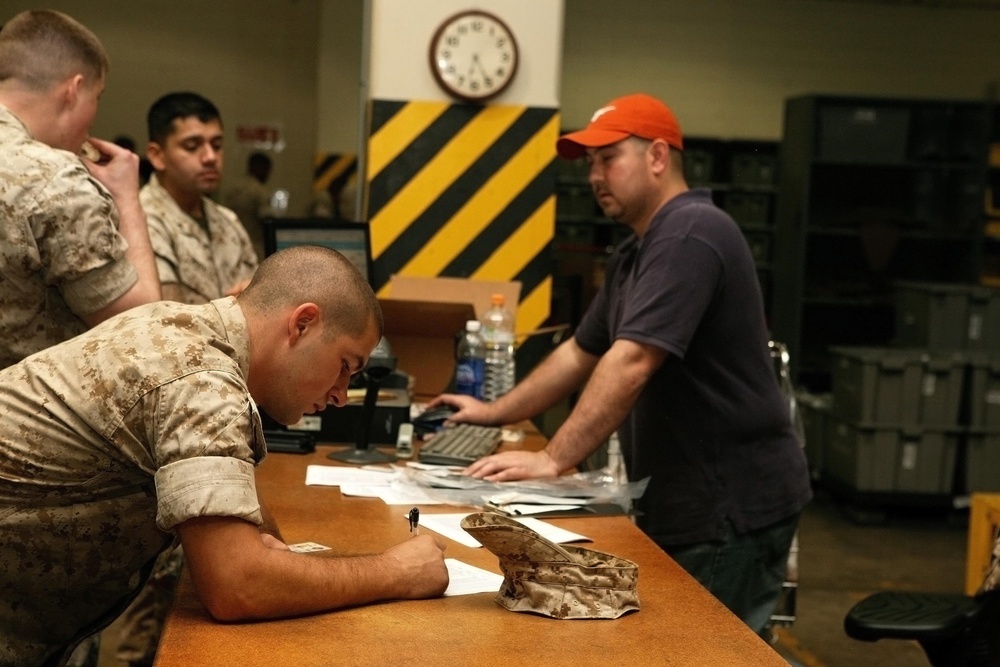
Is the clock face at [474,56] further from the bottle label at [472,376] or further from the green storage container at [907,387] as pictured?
the green storage container at [907,387]

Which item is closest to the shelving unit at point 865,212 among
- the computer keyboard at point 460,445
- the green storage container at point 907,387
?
the green storage container at point 907,387

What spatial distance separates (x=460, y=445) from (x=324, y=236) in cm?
106

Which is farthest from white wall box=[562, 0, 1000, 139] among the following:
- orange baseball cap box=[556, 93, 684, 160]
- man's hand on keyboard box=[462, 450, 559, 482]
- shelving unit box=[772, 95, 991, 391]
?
man's hand on keyboard box=[462, 450, 559, 482]

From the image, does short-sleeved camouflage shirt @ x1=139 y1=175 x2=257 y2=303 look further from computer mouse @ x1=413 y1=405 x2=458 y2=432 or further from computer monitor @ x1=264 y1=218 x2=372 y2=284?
computer mouse @ x1=413 y1=405 x2=458 y2=432

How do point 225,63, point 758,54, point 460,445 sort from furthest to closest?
point 225,63 < point 758,54 < point 460,445

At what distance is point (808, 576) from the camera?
5.55 metres

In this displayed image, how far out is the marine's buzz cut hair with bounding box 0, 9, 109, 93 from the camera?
2.70 m

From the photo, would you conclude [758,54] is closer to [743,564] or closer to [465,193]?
[465,193]

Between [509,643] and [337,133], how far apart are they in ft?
29.9

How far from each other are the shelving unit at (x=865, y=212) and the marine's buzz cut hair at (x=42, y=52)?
590 cm

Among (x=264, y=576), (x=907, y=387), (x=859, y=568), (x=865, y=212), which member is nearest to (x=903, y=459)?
(x=907, y=387)

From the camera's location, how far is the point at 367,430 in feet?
9.86

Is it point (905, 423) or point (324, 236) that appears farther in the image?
point (905, 423)

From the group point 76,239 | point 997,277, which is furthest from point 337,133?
point 76,239
